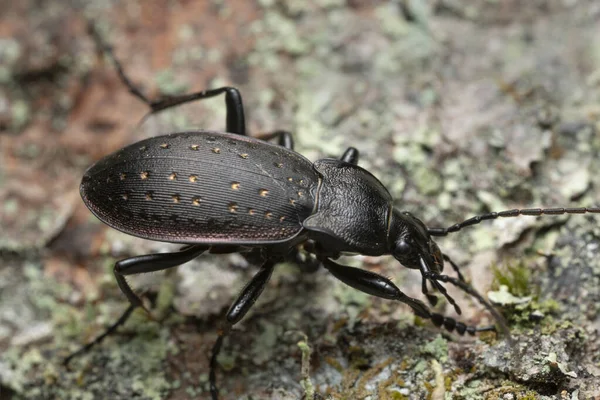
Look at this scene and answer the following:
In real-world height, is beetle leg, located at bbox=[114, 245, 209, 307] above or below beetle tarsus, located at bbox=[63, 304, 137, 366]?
above

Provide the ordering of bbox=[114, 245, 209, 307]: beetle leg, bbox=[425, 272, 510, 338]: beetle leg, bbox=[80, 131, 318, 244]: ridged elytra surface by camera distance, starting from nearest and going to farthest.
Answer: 1. bbox=[425, 272, 510, 338]: beetle leg
2. bbox=[80, 131, 318, 244]: ridged elytra surface
3. bbox=[114, 245, 209, 307]: beetle leg

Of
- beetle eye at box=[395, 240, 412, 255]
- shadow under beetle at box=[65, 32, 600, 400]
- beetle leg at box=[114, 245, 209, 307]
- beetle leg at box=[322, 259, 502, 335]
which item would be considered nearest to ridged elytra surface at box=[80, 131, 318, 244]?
shadow under beetle at box=[65, 32, 600, 400]

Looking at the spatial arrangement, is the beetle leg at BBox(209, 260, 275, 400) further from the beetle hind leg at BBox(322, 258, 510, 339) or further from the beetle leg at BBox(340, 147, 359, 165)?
the beetle leg at BBox(340, 147, 359, 165)

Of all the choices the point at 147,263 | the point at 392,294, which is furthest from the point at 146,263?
the point at 392,294

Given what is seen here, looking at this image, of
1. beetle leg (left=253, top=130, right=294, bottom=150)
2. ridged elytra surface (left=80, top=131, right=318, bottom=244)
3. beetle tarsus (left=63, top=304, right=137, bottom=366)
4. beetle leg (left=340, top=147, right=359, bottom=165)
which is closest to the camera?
ridged elytra surface (left=80, top=131, right=318, bottom=244)

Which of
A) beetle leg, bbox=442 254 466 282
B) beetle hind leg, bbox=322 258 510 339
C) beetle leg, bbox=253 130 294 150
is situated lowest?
beetle hind leg, bbox=322 258 510 339

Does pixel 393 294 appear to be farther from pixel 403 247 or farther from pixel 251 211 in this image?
pixel 251 211

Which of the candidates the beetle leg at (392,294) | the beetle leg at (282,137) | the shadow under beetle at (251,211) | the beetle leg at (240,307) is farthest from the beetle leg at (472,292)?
the beetle leg at (282,137)

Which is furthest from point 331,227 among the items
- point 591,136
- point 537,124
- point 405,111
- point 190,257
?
point 591,136

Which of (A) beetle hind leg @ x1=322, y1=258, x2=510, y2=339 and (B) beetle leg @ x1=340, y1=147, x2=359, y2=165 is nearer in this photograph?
(A) beetle hind leg @ x1=322, y1=258, x2=510, y2=339
